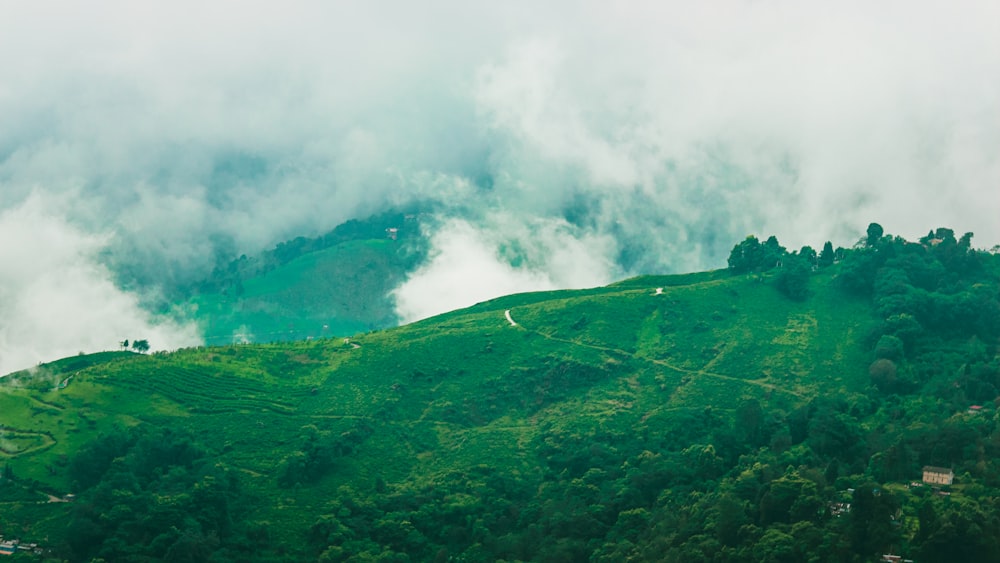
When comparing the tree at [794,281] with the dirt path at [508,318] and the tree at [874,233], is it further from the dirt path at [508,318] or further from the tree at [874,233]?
the dirt path at [508,318]

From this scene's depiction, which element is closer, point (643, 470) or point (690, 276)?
point (643, 470)

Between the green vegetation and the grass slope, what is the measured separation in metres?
0.23

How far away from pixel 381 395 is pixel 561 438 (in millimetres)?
15485

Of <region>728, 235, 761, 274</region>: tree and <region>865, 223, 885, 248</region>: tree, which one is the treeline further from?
<region>865, 223, 885, 248</region>: tree

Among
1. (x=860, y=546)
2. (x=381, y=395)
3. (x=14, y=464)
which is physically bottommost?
(x=860, y=546)

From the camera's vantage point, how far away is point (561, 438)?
9338cm

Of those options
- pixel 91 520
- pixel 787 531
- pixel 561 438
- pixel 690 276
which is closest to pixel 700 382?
pixel 561 438

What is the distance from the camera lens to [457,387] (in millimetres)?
101750

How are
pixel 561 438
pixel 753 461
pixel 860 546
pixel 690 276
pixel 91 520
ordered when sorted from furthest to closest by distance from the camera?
pixel 690 276 < pixel 561 438 < pixel 753 461 < pixel 91 520 < pixel 860 546

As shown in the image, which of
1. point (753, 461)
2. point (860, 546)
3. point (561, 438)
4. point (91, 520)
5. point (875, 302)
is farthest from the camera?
point (875, 302)

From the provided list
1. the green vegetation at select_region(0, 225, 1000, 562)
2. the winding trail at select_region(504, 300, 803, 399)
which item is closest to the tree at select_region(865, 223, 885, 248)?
the green vegetation at select_region(0, 225, 1000, 562)

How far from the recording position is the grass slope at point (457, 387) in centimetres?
8981

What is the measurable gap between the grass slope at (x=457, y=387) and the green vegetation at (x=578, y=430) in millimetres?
232

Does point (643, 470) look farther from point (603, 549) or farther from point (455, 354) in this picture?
point (455, 354)
